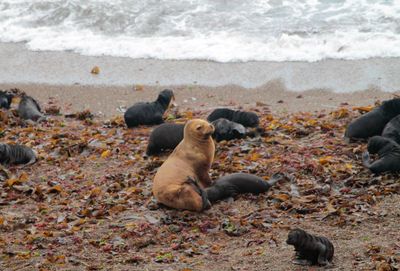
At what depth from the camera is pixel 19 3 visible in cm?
1983

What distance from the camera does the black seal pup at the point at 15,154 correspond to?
9.66 meters

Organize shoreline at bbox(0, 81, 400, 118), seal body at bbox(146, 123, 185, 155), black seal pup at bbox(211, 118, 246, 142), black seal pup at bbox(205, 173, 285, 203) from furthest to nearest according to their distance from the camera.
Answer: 1. shoreline at bbox(0, 81, 400, 118)
2. black seal pup at bbox(211, 118, 246, 142)
3. seal body at bbox(146, 123, 185, 155)
4. black seal pup at bbox(205, 173, 285, 203)

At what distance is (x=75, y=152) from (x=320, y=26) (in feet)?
27.5

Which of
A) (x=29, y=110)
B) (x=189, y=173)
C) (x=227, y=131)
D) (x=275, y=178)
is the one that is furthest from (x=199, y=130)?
(x=29, y=110)

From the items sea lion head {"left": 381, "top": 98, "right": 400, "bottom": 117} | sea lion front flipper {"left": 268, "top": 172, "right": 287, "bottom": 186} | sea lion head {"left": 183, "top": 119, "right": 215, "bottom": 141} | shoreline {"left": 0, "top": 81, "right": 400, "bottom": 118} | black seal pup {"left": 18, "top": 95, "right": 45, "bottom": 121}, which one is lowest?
shoreline {"left": 0, "top": 81, "right": 400, "bottom": 118}

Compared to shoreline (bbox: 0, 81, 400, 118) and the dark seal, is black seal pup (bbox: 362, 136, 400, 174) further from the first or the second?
shoreline (bbox: 0, 81, 400, 118)

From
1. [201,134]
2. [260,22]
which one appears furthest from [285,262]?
[260,22]

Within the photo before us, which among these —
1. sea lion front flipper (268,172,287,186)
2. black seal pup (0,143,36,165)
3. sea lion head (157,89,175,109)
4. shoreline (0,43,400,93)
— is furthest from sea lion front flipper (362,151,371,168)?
shoreline (0,43,400,93)

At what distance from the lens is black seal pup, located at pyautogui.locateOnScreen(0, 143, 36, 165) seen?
9.66 meters

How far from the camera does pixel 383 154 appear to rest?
8242mm

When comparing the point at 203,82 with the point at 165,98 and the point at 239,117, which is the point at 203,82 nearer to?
the point at 165,98

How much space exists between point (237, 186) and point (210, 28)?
9806 mm

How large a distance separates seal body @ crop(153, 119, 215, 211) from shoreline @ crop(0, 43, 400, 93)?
559 cm

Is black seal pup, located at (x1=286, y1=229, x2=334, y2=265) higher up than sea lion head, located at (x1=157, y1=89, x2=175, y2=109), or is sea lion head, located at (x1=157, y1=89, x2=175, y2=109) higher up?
black seal pup, located at (x1=286, y1=229, x2=334, y2=265)
